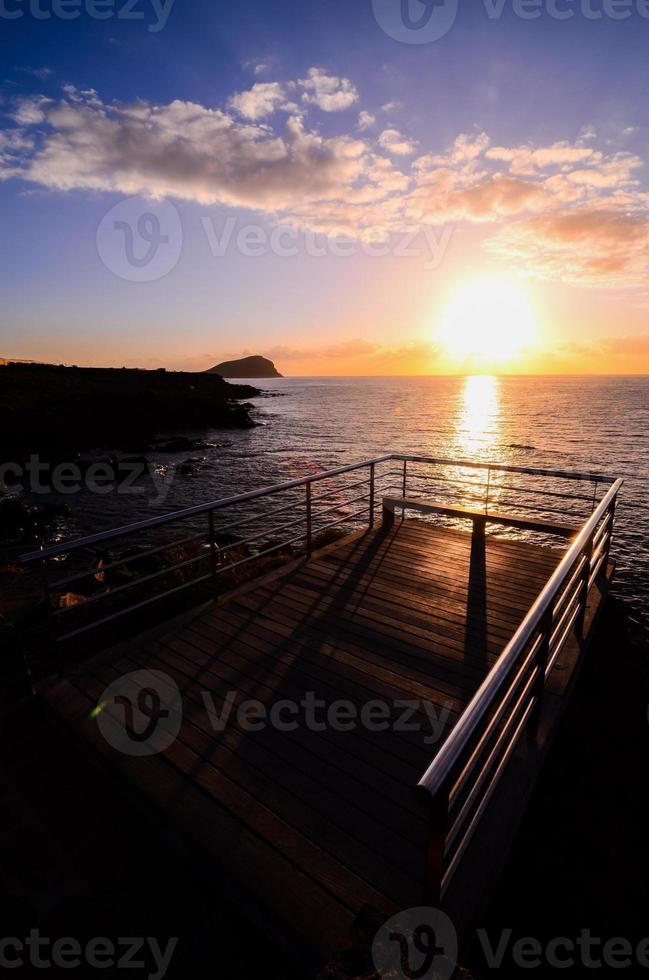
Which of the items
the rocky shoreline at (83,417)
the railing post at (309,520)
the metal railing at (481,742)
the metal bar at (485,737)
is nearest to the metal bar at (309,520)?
the railing post at (309,520)

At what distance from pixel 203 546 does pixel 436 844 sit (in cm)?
1153

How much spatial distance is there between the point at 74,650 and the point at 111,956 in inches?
162

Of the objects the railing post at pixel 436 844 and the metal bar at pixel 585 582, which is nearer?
the railing post at pixel 436 844

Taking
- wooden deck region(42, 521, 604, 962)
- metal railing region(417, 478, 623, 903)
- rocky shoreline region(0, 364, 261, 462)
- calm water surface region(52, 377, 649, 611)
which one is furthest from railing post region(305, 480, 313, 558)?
rocky shoreline region(0, 364, 261, 462)

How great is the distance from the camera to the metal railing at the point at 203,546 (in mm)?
4336

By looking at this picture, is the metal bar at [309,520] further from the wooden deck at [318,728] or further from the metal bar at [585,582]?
the metal bar at [585,582]

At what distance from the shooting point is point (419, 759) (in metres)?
3.29

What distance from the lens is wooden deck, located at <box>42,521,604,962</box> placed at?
2.53 metres

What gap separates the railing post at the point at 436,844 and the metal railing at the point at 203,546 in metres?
2.65

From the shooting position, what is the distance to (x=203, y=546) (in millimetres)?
12758

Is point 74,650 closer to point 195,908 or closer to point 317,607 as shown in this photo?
point 317,607

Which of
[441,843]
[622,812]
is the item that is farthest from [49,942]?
[622,812]

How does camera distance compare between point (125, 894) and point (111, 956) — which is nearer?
point (111, 956)

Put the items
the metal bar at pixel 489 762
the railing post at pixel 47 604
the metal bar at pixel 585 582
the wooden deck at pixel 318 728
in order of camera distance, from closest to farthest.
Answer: the metal bar at pixel 489 762 → the wooden deck at pixel 318 728 → the railing post at pixel 47 604 → the metal bar at pixel 585 582
